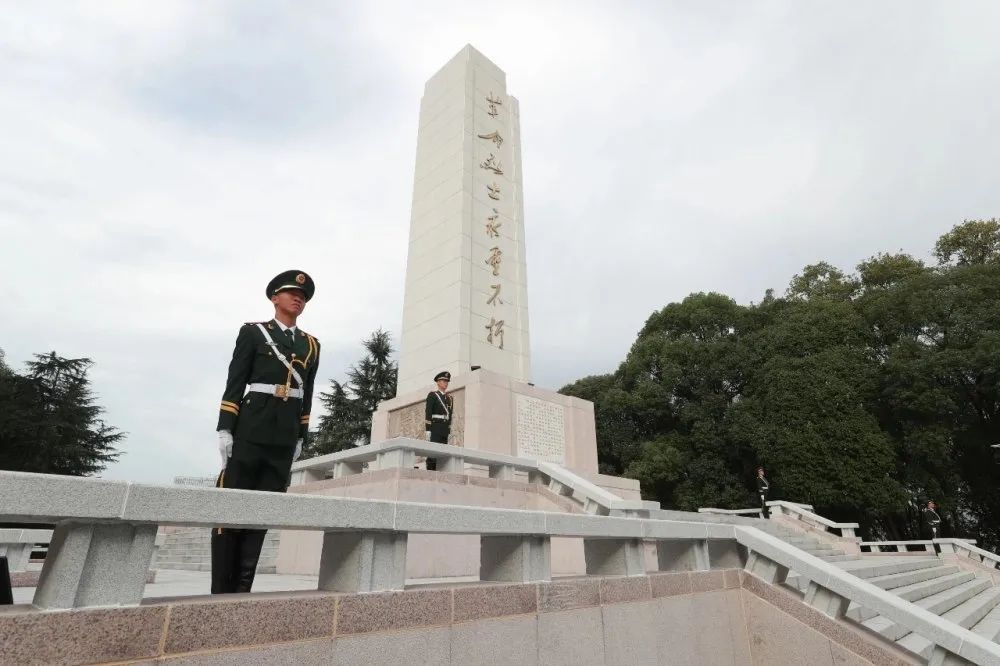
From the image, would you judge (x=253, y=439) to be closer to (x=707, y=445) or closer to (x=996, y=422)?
(x=707, y=445)

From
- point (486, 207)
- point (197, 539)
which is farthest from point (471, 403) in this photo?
point (486, 207)

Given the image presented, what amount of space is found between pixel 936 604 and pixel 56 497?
10.6m

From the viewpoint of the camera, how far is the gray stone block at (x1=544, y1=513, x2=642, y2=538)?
3814mm

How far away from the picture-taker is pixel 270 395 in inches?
146

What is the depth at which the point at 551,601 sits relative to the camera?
3.67 metres

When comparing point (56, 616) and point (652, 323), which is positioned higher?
point (652, 323)

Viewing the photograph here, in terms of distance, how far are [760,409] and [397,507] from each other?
24600 millimetres

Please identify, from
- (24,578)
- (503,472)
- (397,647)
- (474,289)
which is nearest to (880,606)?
(397,647)

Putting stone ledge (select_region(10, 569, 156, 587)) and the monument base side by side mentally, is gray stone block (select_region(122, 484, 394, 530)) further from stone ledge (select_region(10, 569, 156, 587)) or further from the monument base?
the monument base

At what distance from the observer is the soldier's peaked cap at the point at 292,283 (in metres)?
4.04

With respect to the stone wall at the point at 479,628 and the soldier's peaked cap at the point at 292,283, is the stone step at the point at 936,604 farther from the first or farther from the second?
the soldier's peaked cap at the point at 292,283

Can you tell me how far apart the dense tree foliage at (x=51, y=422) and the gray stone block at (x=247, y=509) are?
25.8 metres

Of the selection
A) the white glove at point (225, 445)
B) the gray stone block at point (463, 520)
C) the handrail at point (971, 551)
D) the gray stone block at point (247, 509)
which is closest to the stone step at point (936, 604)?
the handrail at point (971, 551)

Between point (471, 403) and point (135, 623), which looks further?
point (471, 403)
